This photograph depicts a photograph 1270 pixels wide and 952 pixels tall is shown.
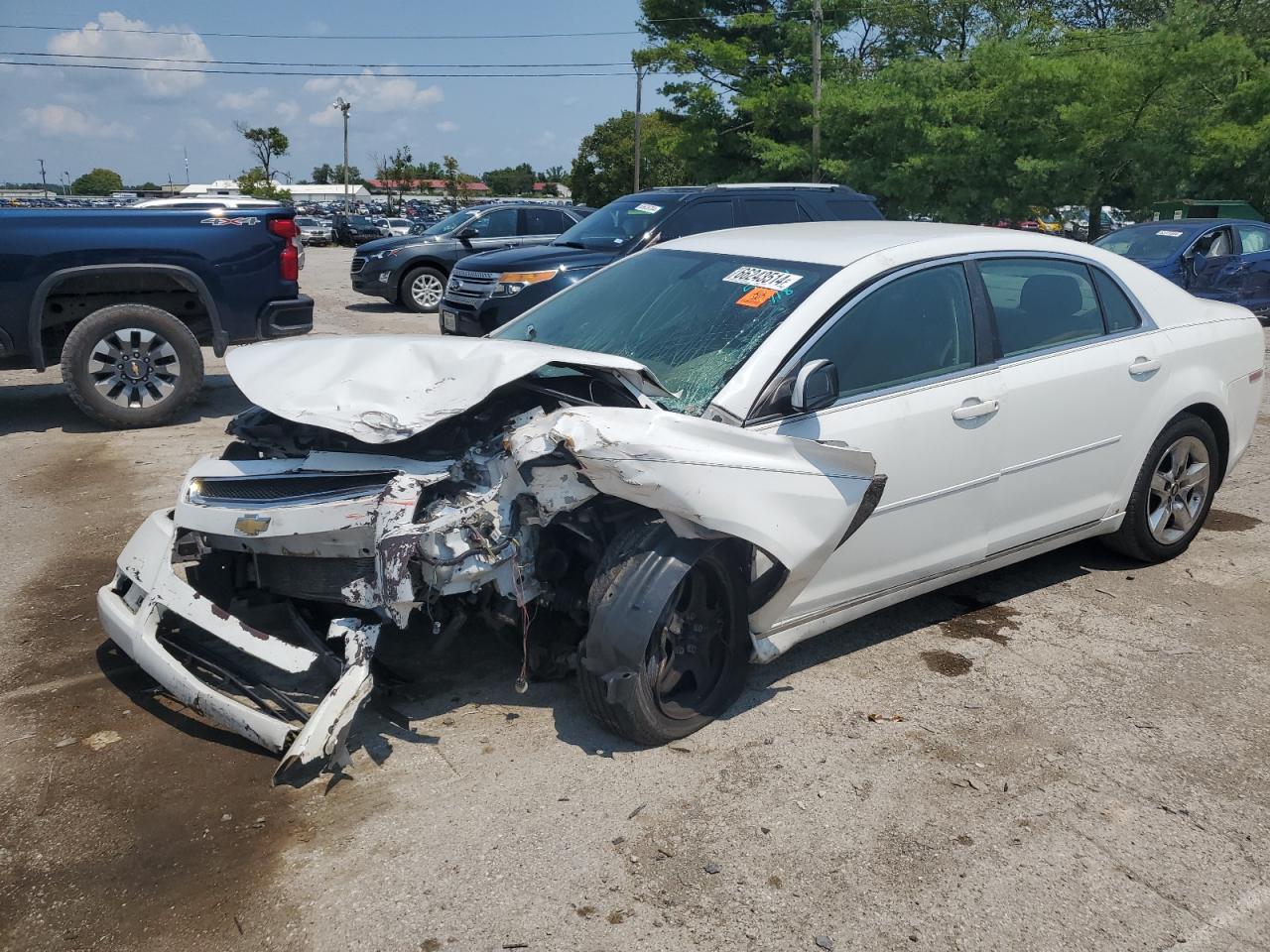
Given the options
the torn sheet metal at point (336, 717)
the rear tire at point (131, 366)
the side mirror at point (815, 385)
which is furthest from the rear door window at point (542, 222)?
the torn sheet metal at point (336, 717)

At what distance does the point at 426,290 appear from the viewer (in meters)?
15.8

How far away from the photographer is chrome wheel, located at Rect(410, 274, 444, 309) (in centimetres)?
1567

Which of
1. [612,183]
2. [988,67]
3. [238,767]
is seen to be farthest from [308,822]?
[612,183]

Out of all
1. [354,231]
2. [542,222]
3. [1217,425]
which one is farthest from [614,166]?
[1217,425]

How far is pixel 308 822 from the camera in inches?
123

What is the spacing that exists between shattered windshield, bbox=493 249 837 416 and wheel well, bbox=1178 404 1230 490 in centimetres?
233

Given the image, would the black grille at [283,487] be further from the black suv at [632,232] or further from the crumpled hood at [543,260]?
the crumpled hood at [543,260]

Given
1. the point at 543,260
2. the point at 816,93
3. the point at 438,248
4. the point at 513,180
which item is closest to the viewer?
the point at 543,260

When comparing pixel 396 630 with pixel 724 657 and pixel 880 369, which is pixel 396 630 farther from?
pixel 880 369

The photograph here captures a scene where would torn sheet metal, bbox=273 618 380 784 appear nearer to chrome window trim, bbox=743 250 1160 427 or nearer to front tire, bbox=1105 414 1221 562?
chrome window trim, bbox=743 250 1160 427

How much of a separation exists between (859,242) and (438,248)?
1213 centimetres

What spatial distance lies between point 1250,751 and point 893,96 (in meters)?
25.5

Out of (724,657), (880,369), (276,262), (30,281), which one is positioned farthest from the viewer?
(276,262)

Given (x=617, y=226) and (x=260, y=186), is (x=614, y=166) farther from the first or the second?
(x=617, y=226)
